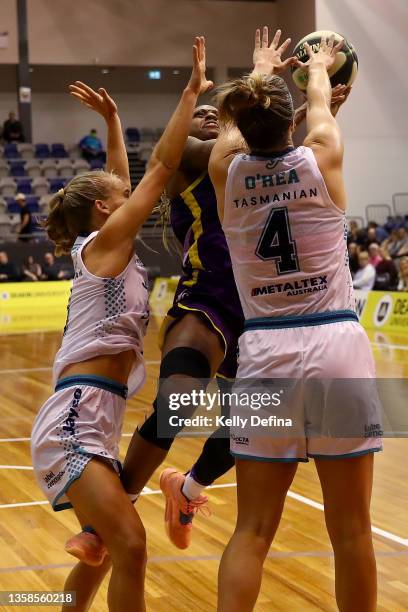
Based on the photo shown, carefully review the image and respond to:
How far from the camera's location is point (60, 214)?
314cm

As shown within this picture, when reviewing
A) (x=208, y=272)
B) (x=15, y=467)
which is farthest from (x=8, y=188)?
(x=208, y=272)

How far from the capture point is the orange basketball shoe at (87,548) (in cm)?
286

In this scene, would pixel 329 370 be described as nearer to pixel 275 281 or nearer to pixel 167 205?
pixel 275 281

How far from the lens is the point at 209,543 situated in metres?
4.36

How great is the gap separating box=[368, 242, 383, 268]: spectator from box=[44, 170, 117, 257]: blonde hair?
11235 mm

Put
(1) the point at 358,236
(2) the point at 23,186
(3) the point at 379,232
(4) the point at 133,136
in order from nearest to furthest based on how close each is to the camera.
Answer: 1. (1) the point at 358,236
2. (3) the point at 379,232
3. (2) the point at 23,186
4. (4) the point at 133,136

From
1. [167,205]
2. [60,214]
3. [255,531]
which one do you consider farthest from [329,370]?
[167,205]

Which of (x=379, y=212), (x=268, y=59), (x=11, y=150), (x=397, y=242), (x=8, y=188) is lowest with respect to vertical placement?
(x=397, y=242)

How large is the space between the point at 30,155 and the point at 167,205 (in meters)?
18.8

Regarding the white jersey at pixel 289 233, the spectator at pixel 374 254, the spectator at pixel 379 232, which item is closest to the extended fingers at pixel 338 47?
the white jersey at pixel 289 233

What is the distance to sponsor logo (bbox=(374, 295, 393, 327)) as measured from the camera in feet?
41.4

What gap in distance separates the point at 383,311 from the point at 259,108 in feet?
33.9

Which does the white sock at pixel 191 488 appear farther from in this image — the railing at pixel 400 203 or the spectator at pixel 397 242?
A: the railing at pixel 400 203

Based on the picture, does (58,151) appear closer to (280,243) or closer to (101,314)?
(101,314)
